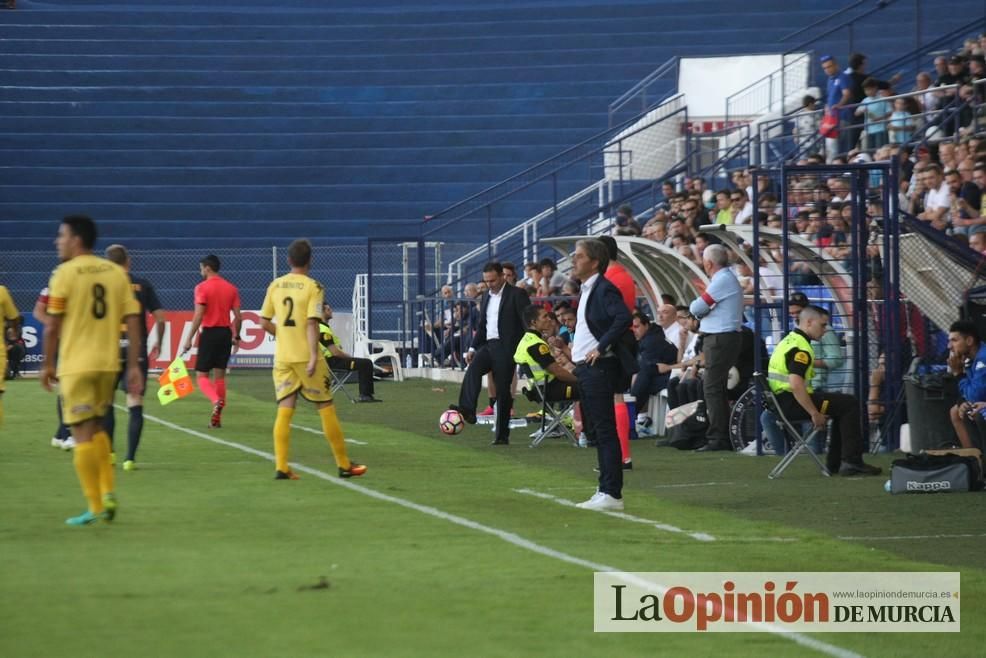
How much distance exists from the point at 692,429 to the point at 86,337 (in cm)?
815

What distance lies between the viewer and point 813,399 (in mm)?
14359

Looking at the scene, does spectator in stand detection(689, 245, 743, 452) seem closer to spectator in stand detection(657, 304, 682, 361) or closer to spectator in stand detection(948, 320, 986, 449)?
spectator in stand detection(948, 320, 986, 449)

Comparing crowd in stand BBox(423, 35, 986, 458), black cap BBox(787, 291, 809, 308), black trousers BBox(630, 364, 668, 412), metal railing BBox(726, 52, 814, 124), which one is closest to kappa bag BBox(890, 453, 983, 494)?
crowd in stand BBox(423, 35, 986, 458)

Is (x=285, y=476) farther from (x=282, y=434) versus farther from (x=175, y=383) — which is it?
(x=175, y=383)

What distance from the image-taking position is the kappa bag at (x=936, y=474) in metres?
13.0

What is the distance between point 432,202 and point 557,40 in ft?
19.3

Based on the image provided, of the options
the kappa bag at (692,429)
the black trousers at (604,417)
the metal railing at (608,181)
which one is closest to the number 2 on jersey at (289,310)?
the black trousers at (604,417)

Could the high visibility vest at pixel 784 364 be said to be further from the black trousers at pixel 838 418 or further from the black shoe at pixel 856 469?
the black shoe at pixel 856 469

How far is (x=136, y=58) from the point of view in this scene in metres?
41.8

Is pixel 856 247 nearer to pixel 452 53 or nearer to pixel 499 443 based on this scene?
pixel 499 443

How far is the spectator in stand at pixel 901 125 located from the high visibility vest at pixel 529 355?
770cm

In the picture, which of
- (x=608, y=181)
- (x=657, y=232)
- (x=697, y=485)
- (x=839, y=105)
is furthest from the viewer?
(x=608, y=181)

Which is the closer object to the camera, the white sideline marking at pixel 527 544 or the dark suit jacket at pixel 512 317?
the white sideline marking at pixel 527 544

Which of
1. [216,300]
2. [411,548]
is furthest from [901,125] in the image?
[411,548]
